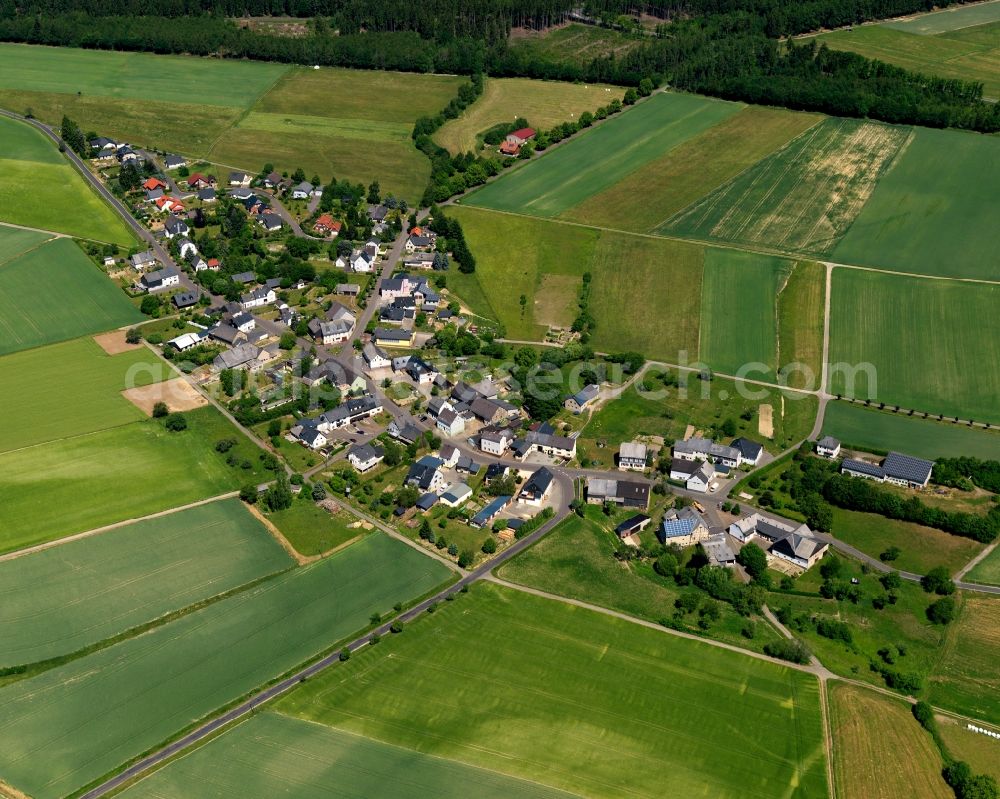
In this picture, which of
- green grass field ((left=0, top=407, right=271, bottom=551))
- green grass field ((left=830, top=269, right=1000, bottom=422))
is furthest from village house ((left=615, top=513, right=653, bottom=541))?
green grass field ((left=0, top=407, right=271, bottom=551))

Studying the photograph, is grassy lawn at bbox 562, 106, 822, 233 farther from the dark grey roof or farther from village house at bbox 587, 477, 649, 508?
village house at bbox 587, 477, 649, 508

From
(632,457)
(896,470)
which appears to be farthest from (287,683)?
(896,470)

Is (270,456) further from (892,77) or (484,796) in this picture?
(892,77)

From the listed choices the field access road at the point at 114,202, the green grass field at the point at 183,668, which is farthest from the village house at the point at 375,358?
the green grass field at the point at 183,668

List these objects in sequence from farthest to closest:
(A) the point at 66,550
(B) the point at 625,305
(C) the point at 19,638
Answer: (B) the point at 625,305, (A) the point at 66,550, (C) the point at 19,638

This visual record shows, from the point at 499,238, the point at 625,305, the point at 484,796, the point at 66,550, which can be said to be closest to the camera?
the point at 484,796

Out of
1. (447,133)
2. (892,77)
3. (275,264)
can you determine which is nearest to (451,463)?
(275,264)
